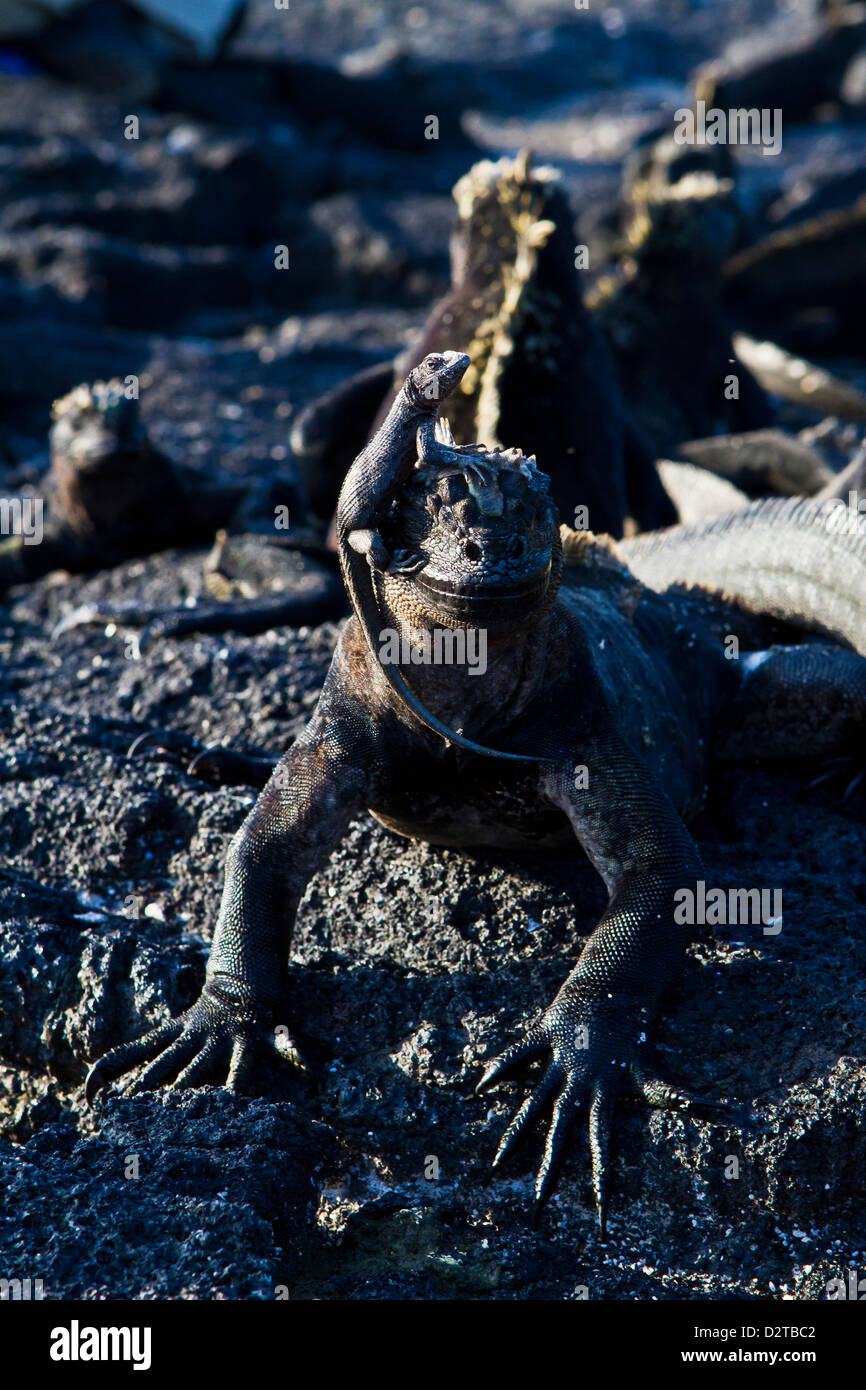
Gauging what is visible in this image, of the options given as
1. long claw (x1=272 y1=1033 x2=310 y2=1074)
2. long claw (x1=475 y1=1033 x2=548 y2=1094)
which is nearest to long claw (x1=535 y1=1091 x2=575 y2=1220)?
long claw (x1=475 y1=1033 x2=548 y2=1094)

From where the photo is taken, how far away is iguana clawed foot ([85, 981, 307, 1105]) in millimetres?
2998

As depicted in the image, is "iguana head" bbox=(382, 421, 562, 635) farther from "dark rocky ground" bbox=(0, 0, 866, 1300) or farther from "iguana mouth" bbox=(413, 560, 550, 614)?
"dark rocky ground" bbox=(0, 0, 866, 1300)

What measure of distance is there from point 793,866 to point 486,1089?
1.06 meters


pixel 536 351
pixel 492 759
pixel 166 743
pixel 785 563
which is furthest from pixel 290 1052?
pixel 536 351

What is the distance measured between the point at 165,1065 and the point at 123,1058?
0.10 m

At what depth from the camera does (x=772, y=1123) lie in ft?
9.11

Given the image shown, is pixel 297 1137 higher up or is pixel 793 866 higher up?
pixel 793 866

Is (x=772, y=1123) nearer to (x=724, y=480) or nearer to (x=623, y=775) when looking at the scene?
(x=623, y=775)

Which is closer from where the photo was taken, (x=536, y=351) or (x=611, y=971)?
(x=611, y=971)

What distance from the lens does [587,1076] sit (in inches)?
112

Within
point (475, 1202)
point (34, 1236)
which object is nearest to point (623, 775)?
point (475, 1202)

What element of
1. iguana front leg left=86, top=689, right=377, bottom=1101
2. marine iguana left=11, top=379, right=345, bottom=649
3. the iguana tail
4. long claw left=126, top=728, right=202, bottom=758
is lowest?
iguana front leg left=86, top=689, right=377, bottom=1101

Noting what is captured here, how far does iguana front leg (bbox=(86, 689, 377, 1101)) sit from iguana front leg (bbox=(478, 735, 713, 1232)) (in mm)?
436

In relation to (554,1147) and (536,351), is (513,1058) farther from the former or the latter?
(536,351)
